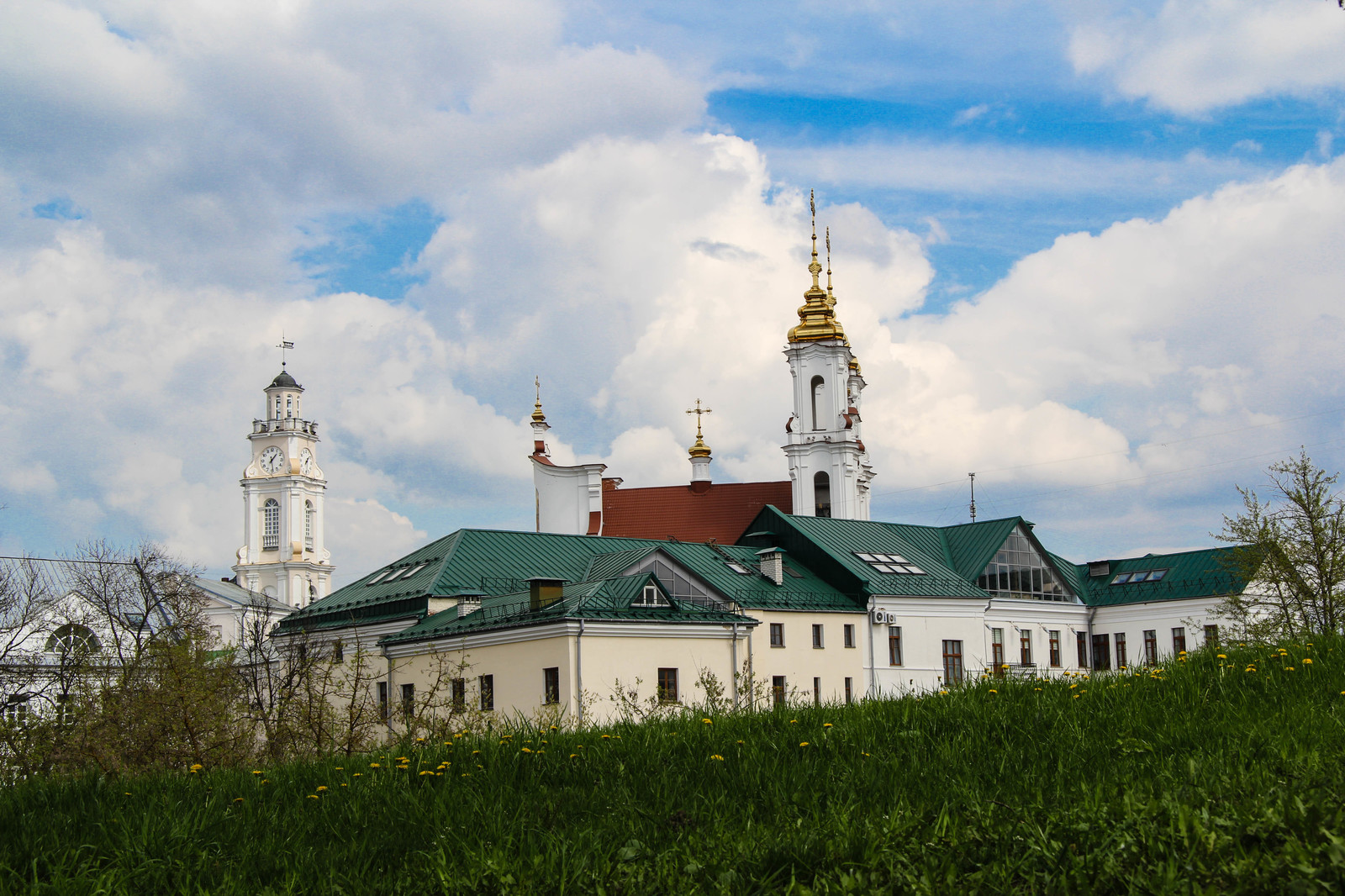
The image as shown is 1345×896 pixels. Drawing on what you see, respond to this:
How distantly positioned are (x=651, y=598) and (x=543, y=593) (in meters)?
2.96

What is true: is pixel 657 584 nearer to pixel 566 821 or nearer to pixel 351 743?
pixel 351 743

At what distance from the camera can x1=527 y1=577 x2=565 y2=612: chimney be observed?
35875 mm

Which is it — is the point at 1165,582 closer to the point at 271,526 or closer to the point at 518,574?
the point at 518,574

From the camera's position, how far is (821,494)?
79250mm

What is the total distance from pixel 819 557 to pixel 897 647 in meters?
4.60

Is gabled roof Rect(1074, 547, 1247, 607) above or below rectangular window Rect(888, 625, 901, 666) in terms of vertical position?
above

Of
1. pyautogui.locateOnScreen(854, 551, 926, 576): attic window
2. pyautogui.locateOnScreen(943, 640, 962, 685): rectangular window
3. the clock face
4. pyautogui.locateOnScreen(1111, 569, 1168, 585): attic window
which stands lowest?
pyautogui.locateOnScreen(943, 640, 962, 685): rectangular window

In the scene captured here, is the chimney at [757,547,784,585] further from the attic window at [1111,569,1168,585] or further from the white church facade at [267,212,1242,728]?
the attic window at [1111,569,1168,585]

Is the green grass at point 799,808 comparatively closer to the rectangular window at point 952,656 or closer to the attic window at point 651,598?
the attic window at point 651,598

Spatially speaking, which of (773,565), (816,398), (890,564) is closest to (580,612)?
(773,565)

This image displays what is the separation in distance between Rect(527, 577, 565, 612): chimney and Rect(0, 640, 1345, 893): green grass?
2477 cm

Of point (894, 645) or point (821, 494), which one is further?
point (821, 494)

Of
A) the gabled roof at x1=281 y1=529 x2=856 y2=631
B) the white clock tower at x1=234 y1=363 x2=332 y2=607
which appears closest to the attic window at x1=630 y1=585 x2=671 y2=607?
the gabled roof at x1=281 y1=529 x2=856 y2=631

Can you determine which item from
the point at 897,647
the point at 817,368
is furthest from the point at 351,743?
the point at 817,368
